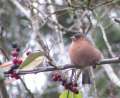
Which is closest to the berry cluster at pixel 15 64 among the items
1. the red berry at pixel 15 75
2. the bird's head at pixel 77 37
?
the red berry at pixel 15 75

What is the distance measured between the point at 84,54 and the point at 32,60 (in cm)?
34

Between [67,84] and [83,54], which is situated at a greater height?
[83,54]

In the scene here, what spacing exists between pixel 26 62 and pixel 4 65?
0.10 m

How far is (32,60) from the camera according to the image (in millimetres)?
2086

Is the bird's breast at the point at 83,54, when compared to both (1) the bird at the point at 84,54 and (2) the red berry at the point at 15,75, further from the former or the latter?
(2) the red berry at the point at 15,75

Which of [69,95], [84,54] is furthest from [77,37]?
[69,95]

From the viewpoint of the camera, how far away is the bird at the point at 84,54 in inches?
89.0

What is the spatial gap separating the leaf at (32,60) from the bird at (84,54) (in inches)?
7.7

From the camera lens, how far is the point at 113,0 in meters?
3.19

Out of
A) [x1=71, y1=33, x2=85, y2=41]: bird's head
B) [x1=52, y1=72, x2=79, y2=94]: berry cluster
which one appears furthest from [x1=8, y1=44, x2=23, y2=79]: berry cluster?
[x1=71, y1=33, x2=85, y2=41]: bird's head

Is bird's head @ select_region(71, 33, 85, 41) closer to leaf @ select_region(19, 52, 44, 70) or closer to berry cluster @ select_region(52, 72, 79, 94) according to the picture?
berry cluster @ select_region(52, 72, 79, 94)

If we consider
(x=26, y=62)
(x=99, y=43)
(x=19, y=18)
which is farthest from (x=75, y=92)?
(x=19, y=18)

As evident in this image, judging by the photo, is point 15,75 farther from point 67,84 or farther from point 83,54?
point 83,54

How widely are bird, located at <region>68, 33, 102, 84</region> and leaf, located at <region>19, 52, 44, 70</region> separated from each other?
0.20 meters
